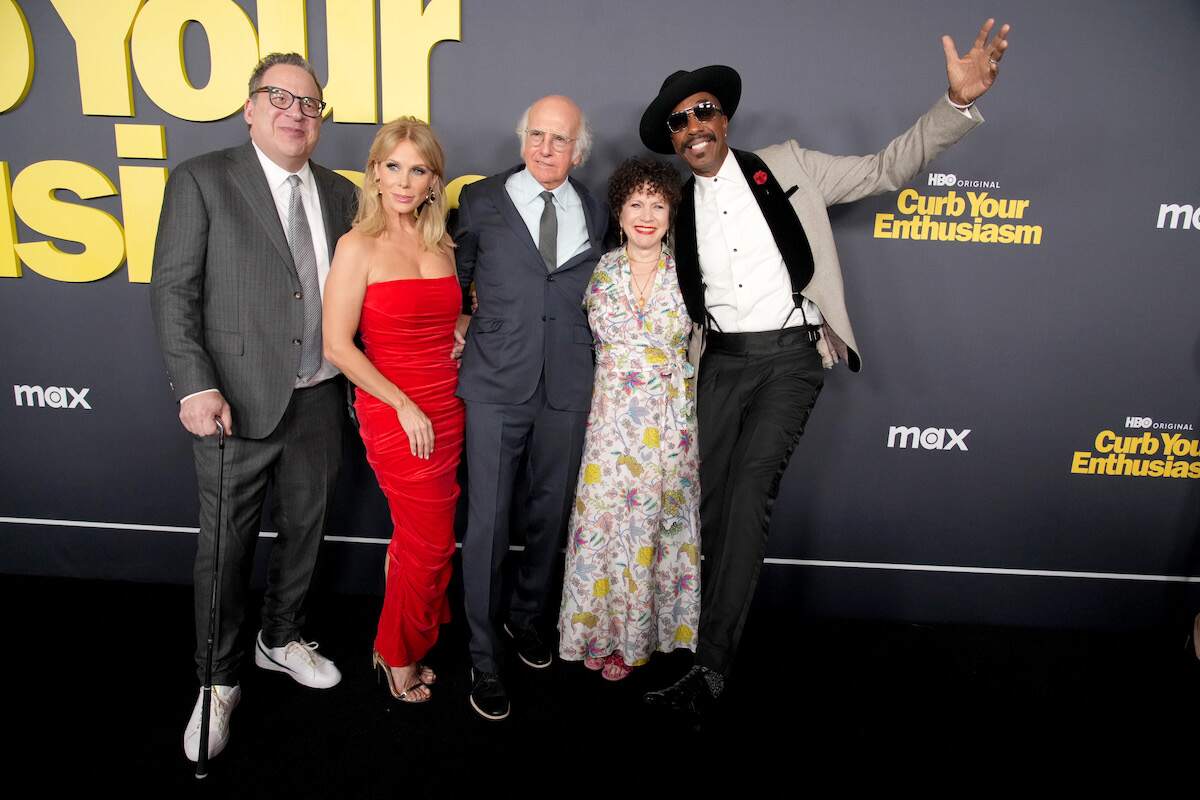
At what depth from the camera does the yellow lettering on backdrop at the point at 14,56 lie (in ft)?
8.89

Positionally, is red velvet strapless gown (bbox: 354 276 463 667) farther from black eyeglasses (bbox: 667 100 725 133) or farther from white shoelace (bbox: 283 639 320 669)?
black eyeglasses (bbox: 667 100 725 133)

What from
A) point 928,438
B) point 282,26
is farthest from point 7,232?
point 928,438

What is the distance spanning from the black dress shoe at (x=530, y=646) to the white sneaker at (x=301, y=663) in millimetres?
623

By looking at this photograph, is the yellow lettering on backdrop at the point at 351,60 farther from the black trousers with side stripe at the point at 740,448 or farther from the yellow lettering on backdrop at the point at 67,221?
the black trousers with side stripe at the point at 740,448

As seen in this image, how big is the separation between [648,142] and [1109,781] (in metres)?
2.51

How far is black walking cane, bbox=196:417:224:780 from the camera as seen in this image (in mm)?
2006

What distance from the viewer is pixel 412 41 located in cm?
268

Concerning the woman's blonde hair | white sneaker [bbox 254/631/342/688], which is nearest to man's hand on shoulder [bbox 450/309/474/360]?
the woman's blonde hair

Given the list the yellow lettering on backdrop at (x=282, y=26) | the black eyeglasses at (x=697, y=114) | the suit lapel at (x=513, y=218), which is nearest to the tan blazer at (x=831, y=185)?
the black eyeglasses at (x=697, y=114)

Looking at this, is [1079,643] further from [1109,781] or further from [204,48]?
[204,48]

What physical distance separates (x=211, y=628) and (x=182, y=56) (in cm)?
211

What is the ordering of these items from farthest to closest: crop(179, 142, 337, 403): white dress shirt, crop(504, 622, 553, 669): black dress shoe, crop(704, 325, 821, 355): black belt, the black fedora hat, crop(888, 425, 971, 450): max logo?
crop(888, 425, 971, 450): max logo, crop(504, 622, 553, 669): black dress shoe, crop(704, 325, 821, 355): black belt, the black fedora hat, crop(179, 142, 337, 403): white dress shirt

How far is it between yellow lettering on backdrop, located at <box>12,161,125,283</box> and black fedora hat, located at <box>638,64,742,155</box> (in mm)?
2124

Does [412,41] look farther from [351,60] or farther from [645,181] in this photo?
[645,181]
